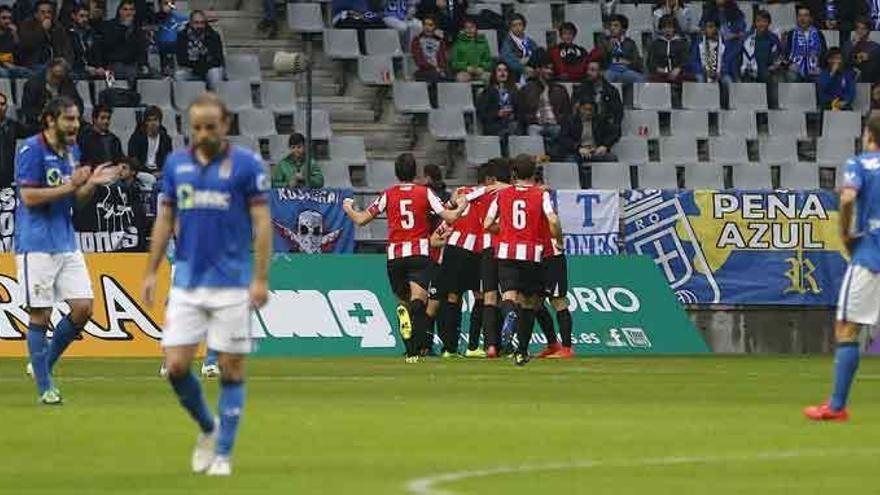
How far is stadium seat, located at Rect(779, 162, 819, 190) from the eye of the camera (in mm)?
37594

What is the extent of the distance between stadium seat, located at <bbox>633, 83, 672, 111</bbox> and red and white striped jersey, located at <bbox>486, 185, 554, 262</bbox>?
925 centimetres

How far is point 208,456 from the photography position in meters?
13.6

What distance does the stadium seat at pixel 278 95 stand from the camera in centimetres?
3591

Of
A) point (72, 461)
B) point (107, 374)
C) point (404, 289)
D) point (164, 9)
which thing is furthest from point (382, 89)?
point (72, 461)

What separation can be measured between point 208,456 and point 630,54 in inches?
1022

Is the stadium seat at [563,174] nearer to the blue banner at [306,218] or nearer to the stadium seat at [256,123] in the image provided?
the stadium seat at [256,123]

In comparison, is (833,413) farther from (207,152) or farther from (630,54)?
(630,54)

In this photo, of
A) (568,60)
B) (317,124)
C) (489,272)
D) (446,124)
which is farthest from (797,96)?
(489,272)

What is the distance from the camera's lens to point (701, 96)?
3884 centimetres

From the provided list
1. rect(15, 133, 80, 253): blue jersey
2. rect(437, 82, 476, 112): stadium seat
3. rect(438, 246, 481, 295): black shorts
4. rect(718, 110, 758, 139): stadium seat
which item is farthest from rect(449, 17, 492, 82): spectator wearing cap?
rect(15, 133, 80, 253): blue jersey

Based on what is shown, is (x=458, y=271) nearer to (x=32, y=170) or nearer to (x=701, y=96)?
(x=701, y=96)

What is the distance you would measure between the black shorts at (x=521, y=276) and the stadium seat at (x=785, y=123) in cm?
1110

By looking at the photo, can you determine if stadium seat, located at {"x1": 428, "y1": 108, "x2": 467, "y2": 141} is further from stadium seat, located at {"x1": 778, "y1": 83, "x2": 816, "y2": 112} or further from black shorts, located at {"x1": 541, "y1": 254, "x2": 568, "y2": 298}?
black shorts, located at {"x1": 541, "y1": 254, "x2": 568, "y2": 298}

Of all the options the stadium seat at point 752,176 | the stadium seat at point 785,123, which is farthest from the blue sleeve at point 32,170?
the stadium seat at point 785,123
